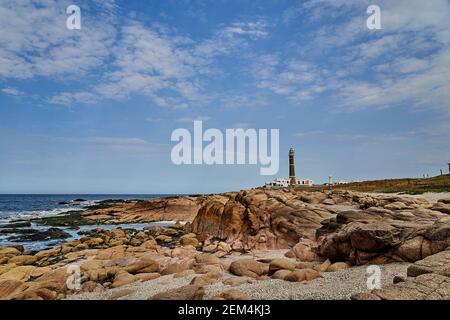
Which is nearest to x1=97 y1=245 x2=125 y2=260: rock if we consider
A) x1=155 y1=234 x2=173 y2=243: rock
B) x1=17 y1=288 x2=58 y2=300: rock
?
x1=17 y1=288 x2=58 y2=300: rock

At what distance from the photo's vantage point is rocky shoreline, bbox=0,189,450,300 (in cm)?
979

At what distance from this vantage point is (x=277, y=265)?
13.6 m

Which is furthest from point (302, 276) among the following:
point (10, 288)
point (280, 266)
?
point (10, 288)

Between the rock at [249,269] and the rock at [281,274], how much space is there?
118 cm

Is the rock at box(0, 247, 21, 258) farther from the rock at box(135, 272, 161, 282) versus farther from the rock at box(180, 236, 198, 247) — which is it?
the rock at box(135, 272, 161, 282)

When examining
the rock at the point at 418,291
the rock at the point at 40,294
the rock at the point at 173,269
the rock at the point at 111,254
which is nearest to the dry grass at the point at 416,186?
the rock at the point at 173,269

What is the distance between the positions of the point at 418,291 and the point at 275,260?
23.6 ft

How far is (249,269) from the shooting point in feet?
46.6

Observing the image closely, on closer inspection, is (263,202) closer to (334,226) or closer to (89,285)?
(334,226)

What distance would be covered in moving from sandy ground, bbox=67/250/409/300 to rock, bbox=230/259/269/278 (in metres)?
1.10

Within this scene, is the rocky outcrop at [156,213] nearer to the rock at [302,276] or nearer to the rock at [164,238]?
the rock at [164,238]

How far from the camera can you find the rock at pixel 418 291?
717cm

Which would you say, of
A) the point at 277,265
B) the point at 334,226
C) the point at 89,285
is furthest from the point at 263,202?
the point at 89,285
